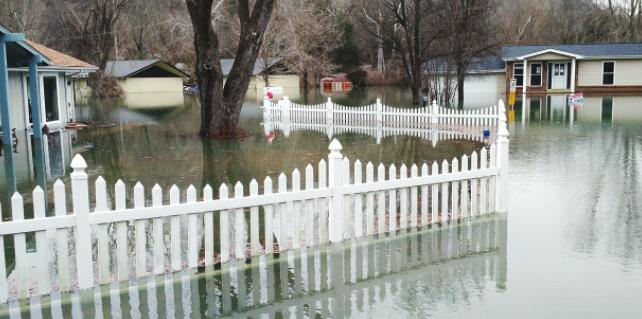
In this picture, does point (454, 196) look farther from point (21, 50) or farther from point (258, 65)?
point (258, 65)

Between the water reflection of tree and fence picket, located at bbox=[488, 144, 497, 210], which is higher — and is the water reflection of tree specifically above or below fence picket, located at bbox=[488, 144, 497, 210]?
below

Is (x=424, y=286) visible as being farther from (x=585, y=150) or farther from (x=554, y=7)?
(x=554, y=7)

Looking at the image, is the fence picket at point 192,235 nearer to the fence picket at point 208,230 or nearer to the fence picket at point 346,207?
the fence picket at point 208,230

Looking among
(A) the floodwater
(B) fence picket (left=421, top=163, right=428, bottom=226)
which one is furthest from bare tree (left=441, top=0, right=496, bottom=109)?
(B) fence picket (left=421, top=163, right=428, bottom=226)

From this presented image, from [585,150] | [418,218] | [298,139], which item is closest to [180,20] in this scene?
[298,139]

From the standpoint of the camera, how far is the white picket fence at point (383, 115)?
2142 cm

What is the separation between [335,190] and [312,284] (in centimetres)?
135

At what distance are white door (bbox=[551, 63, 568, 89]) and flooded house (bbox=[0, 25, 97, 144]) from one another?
33.1 metres

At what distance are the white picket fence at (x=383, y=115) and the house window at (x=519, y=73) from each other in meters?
24.5

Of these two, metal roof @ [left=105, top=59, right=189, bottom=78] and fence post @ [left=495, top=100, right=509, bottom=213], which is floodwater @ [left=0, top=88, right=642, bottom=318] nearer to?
fence post @ [left=495, top=100, right=509, bottom=213]

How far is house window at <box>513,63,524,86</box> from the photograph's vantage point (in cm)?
4706

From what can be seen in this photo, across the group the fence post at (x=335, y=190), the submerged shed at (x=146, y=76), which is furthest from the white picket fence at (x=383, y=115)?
the submerged shed at (x=146, y=76)

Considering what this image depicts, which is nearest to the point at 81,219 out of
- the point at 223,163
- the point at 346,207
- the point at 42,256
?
the point at 42,256

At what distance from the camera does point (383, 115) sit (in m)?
24.1
